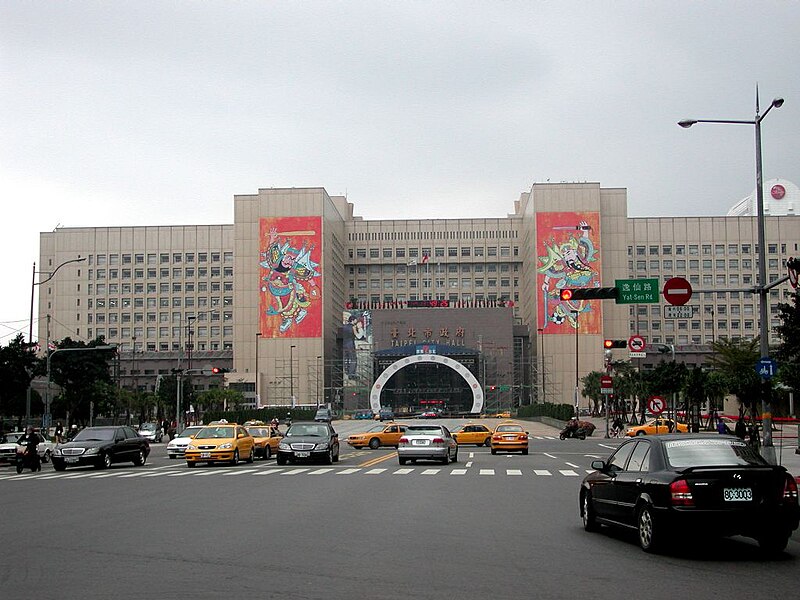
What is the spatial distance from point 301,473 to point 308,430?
218 inches

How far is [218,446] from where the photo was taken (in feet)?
117

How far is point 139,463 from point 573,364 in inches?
4285

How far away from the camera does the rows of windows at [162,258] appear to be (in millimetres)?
156750

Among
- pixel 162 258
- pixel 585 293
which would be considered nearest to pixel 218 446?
pixel 585 293

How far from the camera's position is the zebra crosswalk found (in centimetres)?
2966

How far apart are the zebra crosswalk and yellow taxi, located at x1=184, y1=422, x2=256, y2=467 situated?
1045 millimetres

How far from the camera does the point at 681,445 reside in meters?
12.5

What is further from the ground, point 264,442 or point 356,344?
point 356,344

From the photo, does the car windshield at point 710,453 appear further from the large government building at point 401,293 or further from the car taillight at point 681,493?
the large government building at point 401,293

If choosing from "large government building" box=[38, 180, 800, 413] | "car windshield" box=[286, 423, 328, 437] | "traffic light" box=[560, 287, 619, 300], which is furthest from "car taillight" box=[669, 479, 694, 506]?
"large government building" box=[38, 180, 800, 413]

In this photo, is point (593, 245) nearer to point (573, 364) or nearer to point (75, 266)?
point (573, 364)

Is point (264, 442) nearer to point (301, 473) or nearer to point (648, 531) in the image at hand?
point (301, 473)

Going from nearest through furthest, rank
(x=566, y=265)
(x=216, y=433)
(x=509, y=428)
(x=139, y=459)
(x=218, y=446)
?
(x=218, y=446)
(x=216, y=433)
(x=139, y=459)
(x=509, y=428)
(x=566, y=265)

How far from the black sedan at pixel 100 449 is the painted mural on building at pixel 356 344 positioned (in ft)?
332
